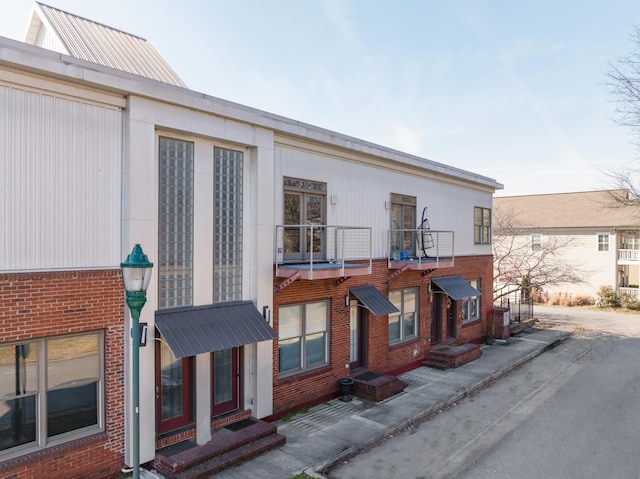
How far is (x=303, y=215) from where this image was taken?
12.2m

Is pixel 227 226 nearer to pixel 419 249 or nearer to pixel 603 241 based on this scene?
pixel 419 249

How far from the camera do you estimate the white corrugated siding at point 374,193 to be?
12047 millimetres

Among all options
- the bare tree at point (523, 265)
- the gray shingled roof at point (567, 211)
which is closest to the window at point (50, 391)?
the bare tree at point (523, 265)

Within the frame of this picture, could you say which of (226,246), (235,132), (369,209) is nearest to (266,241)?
(226,246)

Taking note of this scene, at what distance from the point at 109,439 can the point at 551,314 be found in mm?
29710

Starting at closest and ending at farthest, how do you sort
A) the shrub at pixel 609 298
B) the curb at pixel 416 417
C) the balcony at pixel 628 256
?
the curb at pixel 416 417 < the shrub at pixel 609 298 < the balcony at pixel 628 256

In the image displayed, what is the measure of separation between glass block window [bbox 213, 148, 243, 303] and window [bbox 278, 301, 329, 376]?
1.74 metres

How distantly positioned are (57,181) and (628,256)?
38709 mm

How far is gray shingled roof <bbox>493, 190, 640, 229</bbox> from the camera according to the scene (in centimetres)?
3453

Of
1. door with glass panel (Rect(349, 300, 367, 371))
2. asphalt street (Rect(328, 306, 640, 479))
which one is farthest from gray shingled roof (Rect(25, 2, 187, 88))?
asphalt street (Rect(328, 306, 640, 479))

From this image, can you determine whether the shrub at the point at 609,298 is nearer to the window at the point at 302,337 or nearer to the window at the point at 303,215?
the window at the point at 302,337

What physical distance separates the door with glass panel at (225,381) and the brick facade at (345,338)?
40.8 inches

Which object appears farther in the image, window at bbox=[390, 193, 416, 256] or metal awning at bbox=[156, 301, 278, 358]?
window at bbox=[390, 193, 416, 256]

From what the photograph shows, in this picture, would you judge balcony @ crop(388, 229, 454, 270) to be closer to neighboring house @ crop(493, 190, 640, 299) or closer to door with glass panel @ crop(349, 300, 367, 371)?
door with glass panel @ crop(349, 300, 367, 371)
